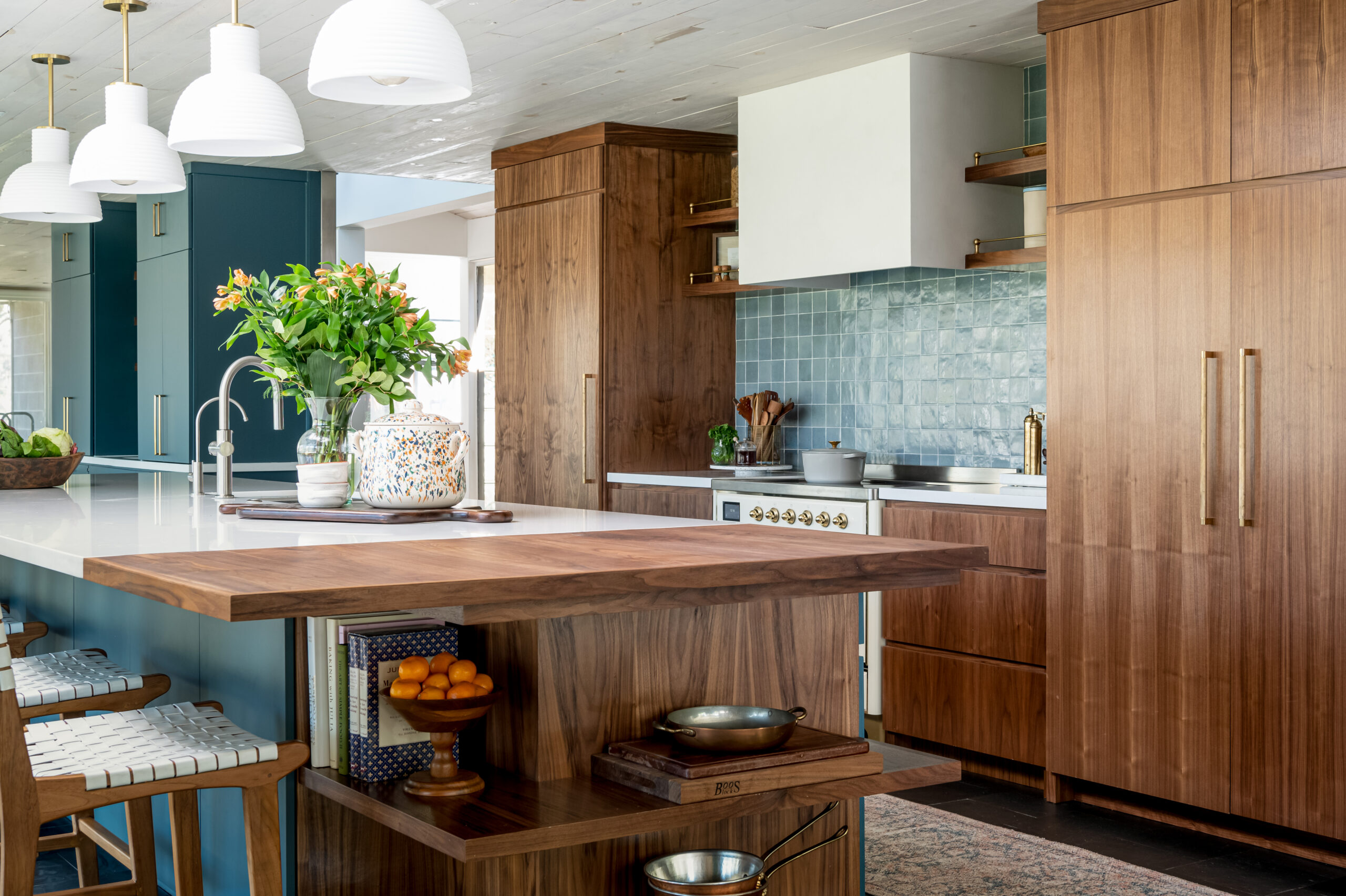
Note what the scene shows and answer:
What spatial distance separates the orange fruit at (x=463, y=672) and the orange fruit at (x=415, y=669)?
4cm

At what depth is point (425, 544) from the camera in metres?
1.99

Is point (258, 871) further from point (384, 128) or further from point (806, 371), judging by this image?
point (384, 128)

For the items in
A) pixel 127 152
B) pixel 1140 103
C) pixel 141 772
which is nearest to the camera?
pixel 141 772

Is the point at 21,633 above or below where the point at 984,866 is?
above

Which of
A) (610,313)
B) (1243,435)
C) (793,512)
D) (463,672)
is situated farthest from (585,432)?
(463,672)

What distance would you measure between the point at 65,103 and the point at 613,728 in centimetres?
434

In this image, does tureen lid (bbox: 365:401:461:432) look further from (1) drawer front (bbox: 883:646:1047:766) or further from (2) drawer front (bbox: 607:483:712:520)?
(2) drawer front (bbox: 607:483:712:520)

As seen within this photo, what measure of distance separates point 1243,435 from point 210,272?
5.06 meters

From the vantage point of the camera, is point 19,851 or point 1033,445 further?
point 1033,445

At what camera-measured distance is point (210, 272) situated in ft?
21.3

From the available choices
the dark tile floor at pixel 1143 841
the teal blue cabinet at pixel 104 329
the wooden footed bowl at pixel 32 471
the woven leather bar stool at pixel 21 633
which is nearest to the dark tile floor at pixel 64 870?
the woven leather bar stool at pixel 21 633

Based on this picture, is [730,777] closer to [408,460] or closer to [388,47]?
[408,460]

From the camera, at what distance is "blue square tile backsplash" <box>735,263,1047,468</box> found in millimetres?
4488

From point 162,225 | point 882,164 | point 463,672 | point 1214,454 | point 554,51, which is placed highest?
point 554,51
